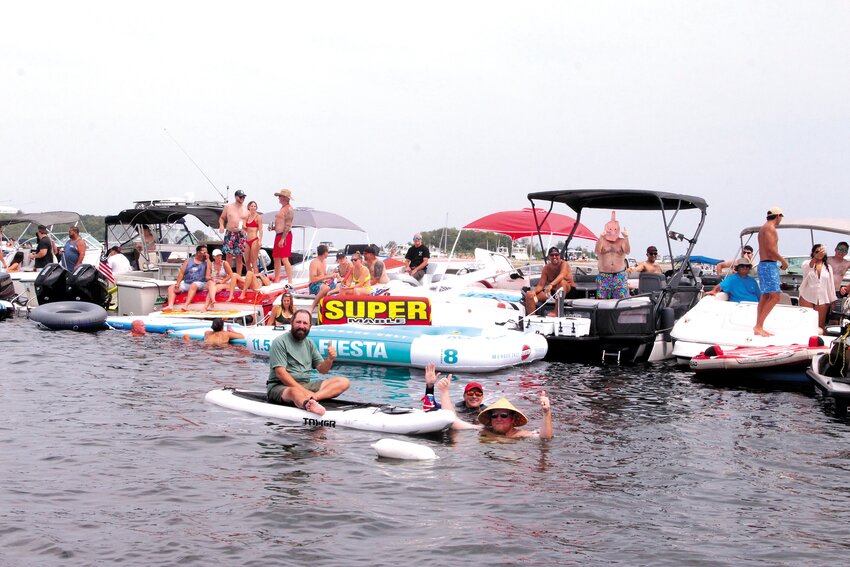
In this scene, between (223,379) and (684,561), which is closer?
(684,561)

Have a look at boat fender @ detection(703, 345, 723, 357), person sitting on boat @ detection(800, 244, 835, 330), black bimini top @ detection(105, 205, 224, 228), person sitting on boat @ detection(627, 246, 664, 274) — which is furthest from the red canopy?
boat fender @ detection(703, 345, 723, 357)

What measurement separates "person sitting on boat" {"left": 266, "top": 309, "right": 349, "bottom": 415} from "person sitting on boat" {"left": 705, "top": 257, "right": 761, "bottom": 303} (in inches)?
331

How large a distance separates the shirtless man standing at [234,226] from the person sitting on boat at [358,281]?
346 centimetres

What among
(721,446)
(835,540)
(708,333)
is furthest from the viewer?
(708,333)

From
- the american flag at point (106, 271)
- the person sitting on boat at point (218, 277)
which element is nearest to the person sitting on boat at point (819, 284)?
the person sitting on boat at point (218, 277)

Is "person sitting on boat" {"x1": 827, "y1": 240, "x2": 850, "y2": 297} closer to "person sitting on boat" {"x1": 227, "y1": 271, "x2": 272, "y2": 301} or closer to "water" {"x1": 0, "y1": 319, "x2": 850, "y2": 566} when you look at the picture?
"water" {"x1": 0, "y1": 319, "x2": 850, "y2": 566}

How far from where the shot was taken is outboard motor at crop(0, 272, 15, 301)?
2400cm

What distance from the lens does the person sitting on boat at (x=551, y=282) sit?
1741 cm

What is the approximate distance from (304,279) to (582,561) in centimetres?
1632

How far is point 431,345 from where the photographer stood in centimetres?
1511

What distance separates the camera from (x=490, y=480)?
862cm

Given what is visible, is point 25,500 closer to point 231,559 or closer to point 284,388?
point 231,559

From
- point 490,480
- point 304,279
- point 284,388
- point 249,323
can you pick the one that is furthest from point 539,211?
point 490,480

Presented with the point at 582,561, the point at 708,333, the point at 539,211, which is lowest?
the point at 582,561
